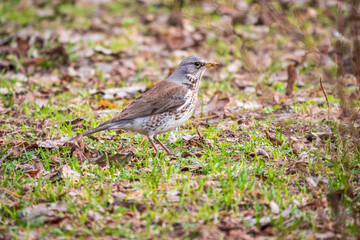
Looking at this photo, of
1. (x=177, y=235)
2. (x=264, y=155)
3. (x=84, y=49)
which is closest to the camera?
(x=177, y=235)

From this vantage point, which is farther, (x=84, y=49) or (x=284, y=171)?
(x=84, y=49)

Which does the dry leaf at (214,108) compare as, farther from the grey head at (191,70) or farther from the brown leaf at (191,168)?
the brown leaf at (191,168)

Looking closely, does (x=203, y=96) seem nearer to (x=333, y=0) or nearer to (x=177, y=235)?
(x=177, y=235)

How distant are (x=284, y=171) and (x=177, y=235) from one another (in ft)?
5.03

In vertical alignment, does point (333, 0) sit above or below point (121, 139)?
above

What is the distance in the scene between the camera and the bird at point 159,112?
556cm

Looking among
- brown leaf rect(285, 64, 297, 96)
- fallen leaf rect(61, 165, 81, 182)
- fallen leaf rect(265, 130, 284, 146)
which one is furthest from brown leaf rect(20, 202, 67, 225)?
brown leaf rect(285, 64, 297, 96)

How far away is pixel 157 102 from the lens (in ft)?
19.1

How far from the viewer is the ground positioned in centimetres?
387

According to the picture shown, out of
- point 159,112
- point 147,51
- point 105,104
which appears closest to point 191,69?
point 159,112

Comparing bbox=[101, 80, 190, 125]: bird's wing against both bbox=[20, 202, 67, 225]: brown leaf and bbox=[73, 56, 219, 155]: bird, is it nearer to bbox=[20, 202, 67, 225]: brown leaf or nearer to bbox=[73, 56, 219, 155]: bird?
bbox=[73, 56, 219, 155]: bird

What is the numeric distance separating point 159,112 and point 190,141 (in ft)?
1.79

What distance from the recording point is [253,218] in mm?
4043

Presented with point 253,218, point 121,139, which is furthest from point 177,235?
point 121,139
